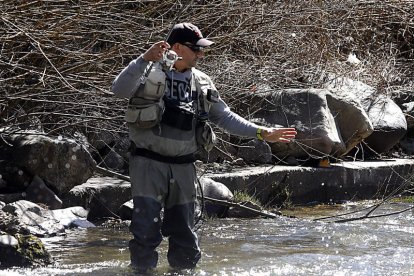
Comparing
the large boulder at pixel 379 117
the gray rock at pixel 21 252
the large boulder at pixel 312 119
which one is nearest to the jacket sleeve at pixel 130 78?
the gray rock at pixel 21 252

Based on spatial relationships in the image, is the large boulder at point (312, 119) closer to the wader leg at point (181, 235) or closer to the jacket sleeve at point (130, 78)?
the wader leg at point (181, 235)

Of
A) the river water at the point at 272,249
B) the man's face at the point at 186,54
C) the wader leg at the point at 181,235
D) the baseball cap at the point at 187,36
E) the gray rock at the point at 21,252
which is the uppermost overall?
the baseball cap at the point at 187,36

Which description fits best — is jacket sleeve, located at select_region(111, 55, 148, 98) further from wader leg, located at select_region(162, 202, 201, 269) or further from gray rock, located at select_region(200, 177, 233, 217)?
gray rock, located at select_region(200, 177, 233, 217)

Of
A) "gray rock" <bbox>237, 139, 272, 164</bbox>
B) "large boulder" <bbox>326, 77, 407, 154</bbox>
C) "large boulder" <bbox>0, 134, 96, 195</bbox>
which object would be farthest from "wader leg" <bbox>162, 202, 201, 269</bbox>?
"large boulder" <bbox>326, 77, 407, 154</bbox>

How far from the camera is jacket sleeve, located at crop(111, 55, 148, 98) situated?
5.48 metres

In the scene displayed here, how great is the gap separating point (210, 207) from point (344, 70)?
330cm

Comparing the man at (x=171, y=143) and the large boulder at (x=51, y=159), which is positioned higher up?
the man at (x=171, y=143)

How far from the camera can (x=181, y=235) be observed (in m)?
5.96

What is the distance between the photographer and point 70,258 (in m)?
6.72

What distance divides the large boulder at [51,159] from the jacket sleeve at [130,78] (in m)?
2.77

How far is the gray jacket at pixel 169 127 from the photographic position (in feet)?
18.0

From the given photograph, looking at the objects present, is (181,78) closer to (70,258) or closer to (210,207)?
(70,258)

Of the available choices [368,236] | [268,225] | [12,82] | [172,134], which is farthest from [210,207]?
[172,134]

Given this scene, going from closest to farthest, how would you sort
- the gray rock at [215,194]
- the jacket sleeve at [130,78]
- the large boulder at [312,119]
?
the jacket sleeve at [130,78]
the gray rock at [215,194]
the large boulder at [312,119]
